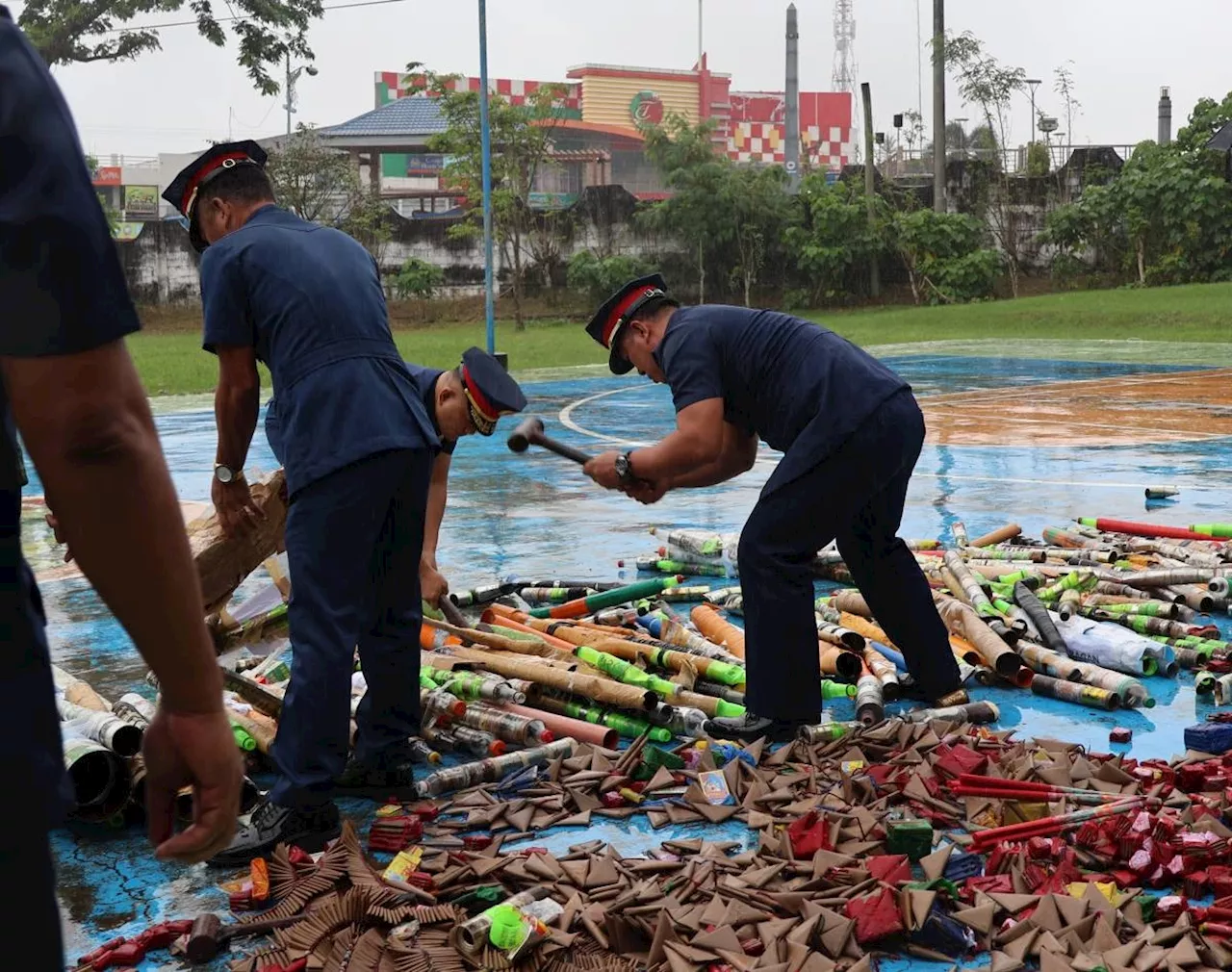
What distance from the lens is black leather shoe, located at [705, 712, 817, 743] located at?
5.95 metres

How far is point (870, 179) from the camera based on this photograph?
43.6 m

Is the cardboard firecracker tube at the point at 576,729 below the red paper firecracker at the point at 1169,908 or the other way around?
the other way around

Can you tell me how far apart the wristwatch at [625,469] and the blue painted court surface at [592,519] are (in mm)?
1426

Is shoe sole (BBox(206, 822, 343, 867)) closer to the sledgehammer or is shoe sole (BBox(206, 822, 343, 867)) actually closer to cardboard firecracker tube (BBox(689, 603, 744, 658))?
the sledgehammer

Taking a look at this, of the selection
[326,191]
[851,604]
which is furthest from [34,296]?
[326,191]

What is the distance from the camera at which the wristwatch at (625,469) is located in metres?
6.22

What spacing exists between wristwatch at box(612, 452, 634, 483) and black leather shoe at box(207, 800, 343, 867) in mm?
1870

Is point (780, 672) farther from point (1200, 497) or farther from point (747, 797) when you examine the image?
point (1200, 497)

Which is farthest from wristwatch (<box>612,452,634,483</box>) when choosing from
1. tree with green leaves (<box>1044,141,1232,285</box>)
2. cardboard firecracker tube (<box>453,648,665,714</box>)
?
tree with green leaves (<box>1044,141,1232,285</box>)

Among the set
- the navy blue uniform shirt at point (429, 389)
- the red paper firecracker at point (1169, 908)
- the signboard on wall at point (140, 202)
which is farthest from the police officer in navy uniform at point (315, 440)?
the signboard on wall at point (140, 202)

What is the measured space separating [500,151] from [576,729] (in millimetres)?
36932

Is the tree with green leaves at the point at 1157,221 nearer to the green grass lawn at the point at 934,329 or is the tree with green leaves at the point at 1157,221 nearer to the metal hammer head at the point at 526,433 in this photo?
the green grass lawn at the point at 934,329

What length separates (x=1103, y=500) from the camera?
38.7 ft

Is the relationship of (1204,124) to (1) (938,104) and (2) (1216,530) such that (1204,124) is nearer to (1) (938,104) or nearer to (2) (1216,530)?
(1) (938,104)
